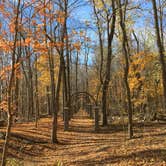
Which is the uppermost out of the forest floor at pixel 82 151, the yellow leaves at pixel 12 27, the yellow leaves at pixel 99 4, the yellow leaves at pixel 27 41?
the yellow leaves at pixel 99 4

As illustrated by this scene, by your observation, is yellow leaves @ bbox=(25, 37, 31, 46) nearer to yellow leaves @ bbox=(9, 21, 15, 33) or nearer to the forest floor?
yellow leaves @ bbox=(9, 21, 15, 33)

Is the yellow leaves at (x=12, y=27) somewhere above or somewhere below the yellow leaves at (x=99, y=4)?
below

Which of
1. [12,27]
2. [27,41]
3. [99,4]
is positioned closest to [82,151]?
[27,41]

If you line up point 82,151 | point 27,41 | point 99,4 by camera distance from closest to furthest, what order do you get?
point 27,41 → point 82,151 → point 99,4

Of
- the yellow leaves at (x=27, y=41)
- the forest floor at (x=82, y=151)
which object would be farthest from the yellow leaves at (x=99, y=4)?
the yellow leaves at (x=27, y=41)

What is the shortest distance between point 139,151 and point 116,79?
4551 cm

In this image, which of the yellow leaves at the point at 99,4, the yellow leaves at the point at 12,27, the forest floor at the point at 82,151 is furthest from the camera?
the yellow leaves at the point at 99,4

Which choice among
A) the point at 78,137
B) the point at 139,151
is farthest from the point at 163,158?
the point at 78,137

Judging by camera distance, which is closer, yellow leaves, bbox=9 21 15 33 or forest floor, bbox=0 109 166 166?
yellow leaves, bbox=9 21 15 33

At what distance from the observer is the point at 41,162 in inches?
467

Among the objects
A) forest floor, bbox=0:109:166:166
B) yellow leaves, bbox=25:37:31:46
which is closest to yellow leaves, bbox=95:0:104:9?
forest floor, bbox=0:109:166:166

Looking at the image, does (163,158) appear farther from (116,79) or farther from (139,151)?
(116,79)

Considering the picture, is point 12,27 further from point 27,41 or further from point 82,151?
point 82,151

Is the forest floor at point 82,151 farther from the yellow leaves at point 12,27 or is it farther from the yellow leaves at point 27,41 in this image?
the yellow leaves at point 12,27
